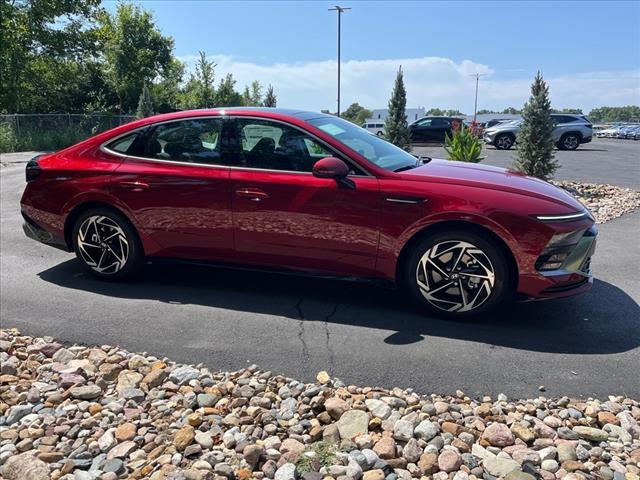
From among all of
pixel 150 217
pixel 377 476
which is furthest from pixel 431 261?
pixel 150 217

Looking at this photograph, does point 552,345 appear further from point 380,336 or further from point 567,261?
point 380,336

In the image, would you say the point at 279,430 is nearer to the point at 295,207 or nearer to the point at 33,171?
the point at 295,207

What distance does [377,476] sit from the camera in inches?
96.2

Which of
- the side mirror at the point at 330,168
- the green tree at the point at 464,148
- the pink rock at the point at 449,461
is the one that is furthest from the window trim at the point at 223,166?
the green tree at the point at 464,148

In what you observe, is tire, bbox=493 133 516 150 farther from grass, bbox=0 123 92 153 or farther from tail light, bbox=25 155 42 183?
tail light, bbox=25 155 42 183

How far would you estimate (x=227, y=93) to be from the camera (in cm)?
3588

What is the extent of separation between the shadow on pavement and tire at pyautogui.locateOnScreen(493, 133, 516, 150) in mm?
22470

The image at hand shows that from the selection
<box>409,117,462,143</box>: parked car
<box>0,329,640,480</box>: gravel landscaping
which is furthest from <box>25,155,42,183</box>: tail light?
<box>409,117,462,143</box>: parked car

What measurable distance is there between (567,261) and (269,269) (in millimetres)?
2336

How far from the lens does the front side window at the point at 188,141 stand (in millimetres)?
4680

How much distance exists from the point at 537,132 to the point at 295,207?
8375 mm

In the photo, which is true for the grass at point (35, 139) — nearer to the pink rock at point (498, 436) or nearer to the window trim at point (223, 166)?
the window trim at point (223, 166)

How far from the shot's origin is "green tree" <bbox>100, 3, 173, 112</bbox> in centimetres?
3108

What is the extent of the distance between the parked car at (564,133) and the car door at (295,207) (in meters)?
23.8
